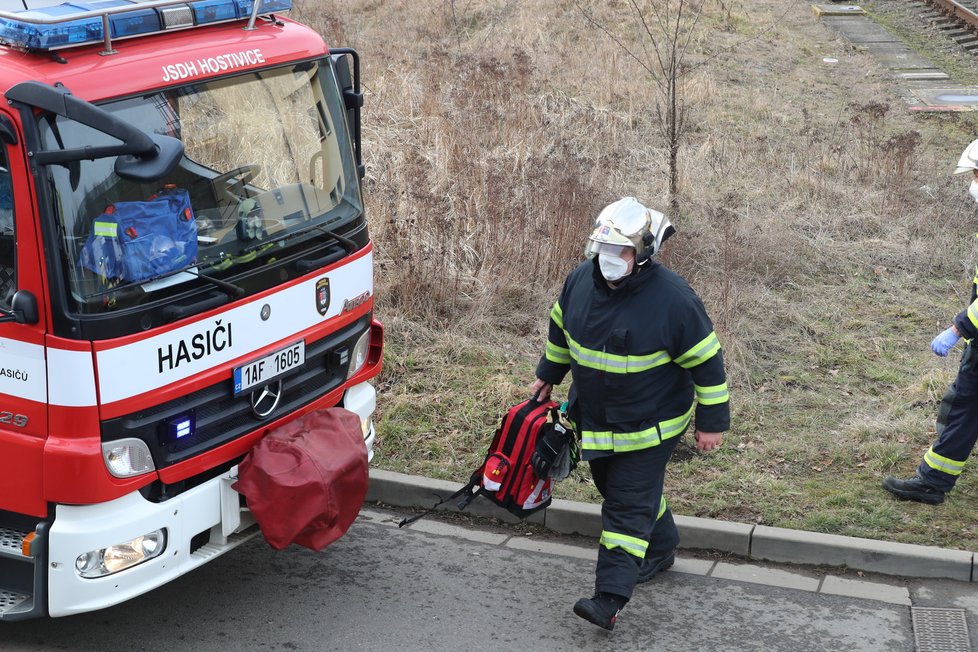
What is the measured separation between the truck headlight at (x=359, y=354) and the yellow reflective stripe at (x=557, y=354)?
932mm

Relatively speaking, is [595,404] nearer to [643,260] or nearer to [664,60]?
[643,260]

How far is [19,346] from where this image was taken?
3.83 meters

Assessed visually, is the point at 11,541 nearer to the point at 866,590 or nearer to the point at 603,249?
the point at 603,249

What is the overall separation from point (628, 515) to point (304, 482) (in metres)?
1.42

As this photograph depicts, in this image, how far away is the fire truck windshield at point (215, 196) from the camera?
3.81 metres

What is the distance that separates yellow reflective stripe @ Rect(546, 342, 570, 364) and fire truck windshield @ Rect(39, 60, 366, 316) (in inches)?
41.1

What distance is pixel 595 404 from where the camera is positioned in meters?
4.56

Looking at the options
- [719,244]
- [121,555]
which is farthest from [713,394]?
[719,244]

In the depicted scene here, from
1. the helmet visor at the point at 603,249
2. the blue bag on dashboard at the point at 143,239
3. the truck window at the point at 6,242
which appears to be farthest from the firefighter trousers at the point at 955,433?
the truck window at the point at 6,242

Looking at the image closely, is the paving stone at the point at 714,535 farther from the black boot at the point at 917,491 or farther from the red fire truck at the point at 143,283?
the red fire truck at the point at 143,283

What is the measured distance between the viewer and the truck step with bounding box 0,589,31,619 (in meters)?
3.98

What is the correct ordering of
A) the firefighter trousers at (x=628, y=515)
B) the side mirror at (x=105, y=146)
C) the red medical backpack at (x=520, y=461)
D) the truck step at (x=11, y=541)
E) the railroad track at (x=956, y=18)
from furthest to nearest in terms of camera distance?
the railroad track at (x=956, y=18), the red medical backpack at (x=520, y=461), the firefighter trousers at (x=628, y=515), the truck step at (x=11, y=541), the side mirror at (x=105, y=146)

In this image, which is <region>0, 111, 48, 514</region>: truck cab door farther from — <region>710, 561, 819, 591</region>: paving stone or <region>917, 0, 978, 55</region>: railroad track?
<region>917, 0, 978, 55</region>: railroad track

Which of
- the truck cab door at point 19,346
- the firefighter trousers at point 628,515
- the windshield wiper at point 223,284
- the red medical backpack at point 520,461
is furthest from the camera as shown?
the red medical backpack at point 520,461
